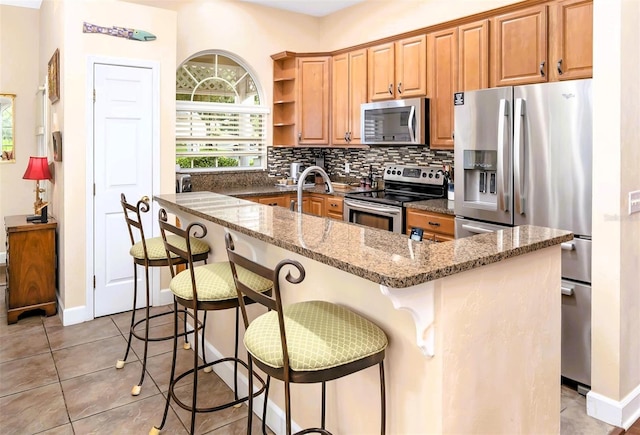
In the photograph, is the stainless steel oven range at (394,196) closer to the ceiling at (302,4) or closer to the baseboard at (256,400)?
the baseboard at (256,400)

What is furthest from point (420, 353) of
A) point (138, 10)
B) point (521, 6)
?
point (138, 10)

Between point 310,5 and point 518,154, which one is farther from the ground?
point 310,5

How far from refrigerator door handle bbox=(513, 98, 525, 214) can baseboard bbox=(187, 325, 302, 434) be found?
1893mm

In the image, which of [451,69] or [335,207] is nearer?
[451,69]

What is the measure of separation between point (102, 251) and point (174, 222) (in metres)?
0.64

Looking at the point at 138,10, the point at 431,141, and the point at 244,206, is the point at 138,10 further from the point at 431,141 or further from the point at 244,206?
the point at 431,141

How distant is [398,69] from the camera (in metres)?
4.52

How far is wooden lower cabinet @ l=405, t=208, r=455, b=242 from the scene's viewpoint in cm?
361

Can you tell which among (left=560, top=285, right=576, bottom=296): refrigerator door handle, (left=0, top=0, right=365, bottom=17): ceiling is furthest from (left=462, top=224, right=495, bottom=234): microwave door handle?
(left=0, top=0, right=365, bottom=17): ceiling

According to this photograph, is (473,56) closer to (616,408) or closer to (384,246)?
(616,408)

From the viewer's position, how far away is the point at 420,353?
58.5 inches

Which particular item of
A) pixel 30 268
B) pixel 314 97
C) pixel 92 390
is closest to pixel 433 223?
pixel 314 97

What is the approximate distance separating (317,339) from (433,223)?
8.04 feet

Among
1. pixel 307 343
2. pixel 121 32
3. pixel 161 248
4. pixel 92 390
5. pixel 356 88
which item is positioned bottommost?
pixel 92 390
